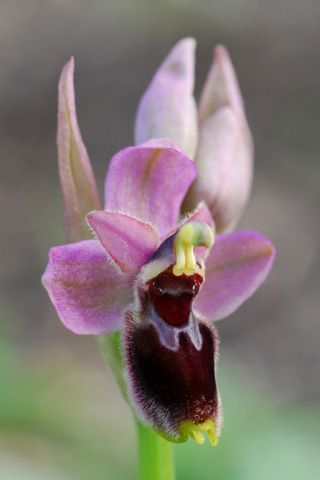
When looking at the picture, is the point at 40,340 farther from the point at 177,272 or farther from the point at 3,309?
the point at 177,272

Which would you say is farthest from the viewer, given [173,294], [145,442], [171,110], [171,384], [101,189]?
[101,189]

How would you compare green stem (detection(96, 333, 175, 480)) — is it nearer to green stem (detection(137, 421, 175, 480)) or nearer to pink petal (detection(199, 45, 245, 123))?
green stem (detection(137, 421, 175, 480))

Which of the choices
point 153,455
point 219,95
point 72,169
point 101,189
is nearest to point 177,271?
point 72,169

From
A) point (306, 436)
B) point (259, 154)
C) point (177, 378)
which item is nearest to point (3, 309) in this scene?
point (306, 436)

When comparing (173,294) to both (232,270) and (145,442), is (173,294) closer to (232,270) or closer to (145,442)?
(232,270)

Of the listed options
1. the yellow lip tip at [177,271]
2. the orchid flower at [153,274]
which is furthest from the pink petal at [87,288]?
the yellow lip tip at [177,271]

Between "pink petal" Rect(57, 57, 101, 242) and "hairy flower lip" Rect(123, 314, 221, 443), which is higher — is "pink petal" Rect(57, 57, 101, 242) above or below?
above

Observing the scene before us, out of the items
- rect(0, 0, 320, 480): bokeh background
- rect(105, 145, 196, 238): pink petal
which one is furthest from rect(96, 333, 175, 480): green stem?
rect(0, 0, 320, 480): bokeh background
